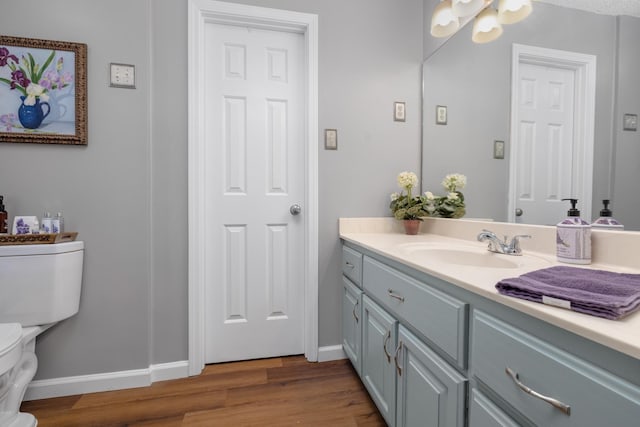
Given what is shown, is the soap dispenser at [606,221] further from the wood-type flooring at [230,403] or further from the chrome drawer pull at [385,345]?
the wood-type flooring at [230,403]

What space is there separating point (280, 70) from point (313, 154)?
57cm

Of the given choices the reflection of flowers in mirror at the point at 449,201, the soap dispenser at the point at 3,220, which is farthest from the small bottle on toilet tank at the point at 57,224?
the reflection of flowers in mirror at the point at 449,201

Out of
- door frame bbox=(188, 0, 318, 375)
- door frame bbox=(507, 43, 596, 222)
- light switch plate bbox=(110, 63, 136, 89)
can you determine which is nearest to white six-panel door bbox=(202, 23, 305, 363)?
door frame bbox=(188, 0, 318, 375)

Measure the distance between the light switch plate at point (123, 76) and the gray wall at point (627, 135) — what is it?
78.5 inches

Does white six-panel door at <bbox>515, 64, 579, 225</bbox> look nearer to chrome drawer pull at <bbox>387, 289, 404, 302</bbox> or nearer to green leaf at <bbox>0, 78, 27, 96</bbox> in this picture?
chrome drawer pull at <bbox>387, 289, 404, 302</bbox>

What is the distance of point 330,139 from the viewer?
177 cm

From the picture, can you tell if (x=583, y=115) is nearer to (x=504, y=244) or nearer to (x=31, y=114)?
(x=504, y=244)

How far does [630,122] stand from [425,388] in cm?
101

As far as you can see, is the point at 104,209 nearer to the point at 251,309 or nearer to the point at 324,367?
the point at 251,309

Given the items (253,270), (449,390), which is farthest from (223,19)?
(449,390)

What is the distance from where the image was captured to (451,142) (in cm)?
168

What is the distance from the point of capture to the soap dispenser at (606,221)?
90 cm

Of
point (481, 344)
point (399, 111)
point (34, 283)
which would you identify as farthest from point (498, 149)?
point (34, 283)

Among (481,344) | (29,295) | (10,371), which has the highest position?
(481,344)
